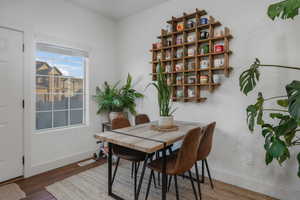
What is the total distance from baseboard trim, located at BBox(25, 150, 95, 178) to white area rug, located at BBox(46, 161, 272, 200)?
1.75ft

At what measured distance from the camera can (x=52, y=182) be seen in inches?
94.0

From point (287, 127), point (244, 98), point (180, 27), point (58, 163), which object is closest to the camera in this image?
point (287, 127)

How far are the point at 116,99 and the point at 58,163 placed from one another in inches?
57.7

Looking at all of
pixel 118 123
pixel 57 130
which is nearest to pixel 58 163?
pixel 57 130

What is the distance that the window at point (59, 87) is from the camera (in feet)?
9.10

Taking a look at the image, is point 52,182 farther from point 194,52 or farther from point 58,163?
point 194,52

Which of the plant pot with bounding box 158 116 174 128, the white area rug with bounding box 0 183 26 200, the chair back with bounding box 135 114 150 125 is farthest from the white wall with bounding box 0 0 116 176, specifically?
the plant pot with bounding box 158 116 174 128

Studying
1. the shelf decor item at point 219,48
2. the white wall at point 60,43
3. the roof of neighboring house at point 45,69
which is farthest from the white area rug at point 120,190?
the shelf decor item at point 219,48

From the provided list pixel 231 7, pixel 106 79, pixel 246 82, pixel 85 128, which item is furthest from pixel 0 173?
pixel 231 7

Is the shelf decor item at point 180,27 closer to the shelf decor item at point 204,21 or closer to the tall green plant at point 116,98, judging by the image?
the shelf decor item at point 204,21

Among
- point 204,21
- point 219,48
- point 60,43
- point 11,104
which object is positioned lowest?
point 11,104

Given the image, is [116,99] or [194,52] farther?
[116,99]

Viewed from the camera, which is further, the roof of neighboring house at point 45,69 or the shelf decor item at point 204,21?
the roof of neighboring house at point 45,69

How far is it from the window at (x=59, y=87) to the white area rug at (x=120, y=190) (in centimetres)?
109
